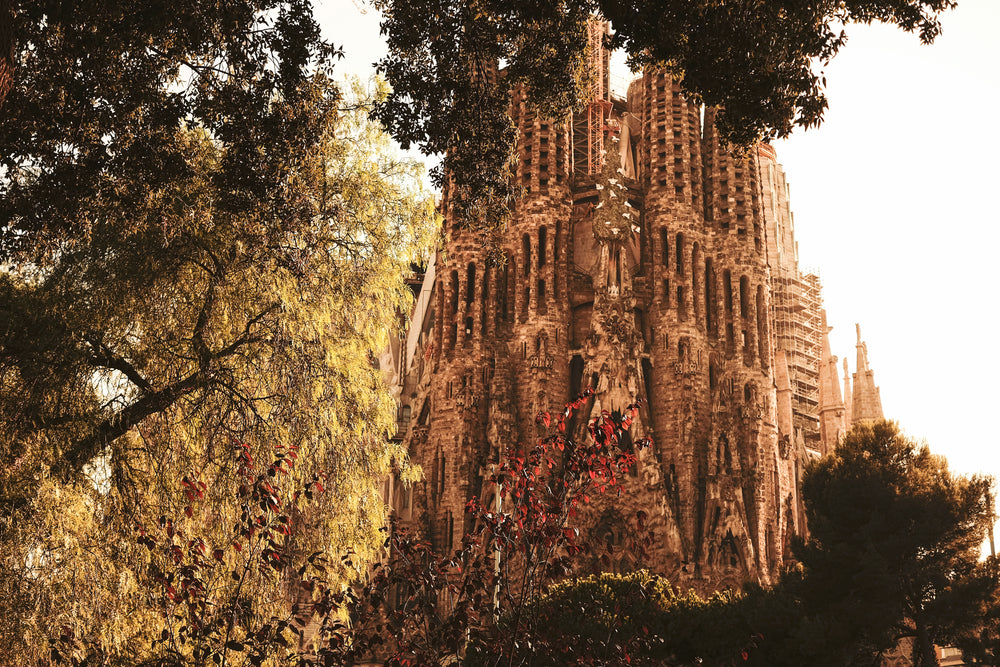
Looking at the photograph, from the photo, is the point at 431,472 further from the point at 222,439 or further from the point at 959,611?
the point at 222,439

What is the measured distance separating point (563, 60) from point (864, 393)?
51.1m

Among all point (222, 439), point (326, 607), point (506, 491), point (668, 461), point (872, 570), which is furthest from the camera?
point (668, 461)

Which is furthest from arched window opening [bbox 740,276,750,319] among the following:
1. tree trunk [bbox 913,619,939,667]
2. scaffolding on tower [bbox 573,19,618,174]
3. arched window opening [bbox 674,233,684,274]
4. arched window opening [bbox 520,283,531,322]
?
tree trunk [bbox 913,619,939,667]

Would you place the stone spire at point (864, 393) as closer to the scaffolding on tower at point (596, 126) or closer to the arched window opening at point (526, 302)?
the scaffolding on tower at point (596, 126)

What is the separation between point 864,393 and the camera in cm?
5547

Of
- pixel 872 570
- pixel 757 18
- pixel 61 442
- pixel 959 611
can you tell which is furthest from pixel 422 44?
pixel 959 611

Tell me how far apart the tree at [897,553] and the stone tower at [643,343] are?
347 inches

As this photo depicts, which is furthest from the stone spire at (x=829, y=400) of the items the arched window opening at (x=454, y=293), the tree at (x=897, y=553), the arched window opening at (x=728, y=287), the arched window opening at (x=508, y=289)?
the tree at (x=897, y=553)

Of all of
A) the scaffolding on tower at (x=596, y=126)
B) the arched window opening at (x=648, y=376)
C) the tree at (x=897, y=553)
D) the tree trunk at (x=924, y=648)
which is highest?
the scaffolding on tower at (x=596, y=126)

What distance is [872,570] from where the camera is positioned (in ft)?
67.1

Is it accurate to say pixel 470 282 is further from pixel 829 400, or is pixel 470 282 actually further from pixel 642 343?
pixel 829 400

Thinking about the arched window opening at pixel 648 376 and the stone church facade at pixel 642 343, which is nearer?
the stone church facade at pixel 642 343

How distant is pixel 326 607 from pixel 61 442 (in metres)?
3.62

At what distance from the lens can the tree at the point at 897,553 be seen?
2053cm
